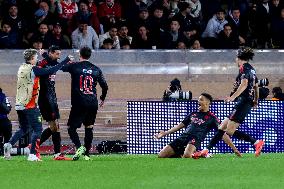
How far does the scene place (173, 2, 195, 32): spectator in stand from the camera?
2897 centimetres

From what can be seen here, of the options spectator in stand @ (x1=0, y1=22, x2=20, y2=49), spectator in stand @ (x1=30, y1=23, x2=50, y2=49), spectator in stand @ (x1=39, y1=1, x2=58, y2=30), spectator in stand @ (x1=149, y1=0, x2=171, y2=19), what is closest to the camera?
spectator in stand @ (x1=30, y1=23, x2=50, y2=49)

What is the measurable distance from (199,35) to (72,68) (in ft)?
32.3

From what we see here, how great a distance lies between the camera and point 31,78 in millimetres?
19734

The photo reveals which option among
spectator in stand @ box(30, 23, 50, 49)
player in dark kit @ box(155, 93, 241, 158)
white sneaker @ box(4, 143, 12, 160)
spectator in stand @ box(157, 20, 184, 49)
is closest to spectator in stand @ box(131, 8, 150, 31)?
spectator in stand @ box(157, 20, 184, 49)

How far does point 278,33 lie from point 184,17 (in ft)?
8.04

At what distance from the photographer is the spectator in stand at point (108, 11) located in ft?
95.1

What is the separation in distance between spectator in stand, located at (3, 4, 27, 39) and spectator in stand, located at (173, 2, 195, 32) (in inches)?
154

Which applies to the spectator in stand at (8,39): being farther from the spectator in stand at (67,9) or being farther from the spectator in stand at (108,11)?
the spectator in stand at (108,11)

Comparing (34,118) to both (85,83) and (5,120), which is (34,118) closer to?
(85,83)

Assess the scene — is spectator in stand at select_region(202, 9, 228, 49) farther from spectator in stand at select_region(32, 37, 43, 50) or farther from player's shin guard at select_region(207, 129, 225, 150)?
player's shin guard at select_region(207, 129, 225, 150)

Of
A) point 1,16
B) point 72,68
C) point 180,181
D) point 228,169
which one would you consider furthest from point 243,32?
point 180,181

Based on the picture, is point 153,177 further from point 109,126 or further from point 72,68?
point 109,126

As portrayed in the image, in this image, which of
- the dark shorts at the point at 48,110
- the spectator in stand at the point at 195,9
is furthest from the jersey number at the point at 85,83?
the spectator in stand at the point at 195,9

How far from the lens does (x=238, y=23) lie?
29.6 meters
